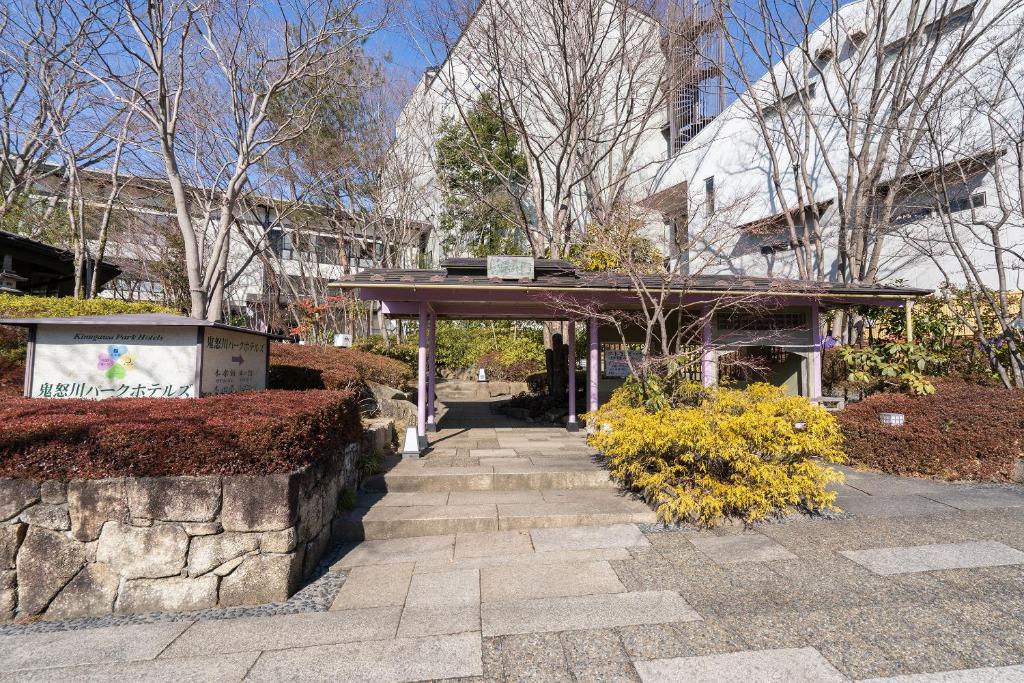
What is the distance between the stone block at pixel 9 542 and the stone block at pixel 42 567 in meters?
0.04

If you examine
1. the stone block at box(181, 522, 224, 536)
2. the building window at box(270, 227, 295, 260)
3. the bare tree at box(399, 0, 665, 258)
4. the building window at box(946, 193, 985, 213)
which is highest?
the bare tree at box(399, 0, 665, 258)

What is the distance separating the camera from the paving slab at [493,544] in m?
3.87

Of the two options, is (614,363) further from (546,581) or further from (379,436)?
(546,581)

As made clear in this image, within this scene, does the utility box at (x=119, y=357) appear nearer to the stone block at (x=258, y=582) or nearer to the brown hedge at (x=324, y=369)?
the stone block at (x=258, y=582)

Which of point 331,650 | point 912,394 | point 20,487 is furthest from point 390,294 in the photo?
point 912,394

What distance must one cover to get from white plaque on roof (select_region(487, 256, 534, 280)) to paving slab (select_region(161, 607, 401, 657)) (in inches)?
186

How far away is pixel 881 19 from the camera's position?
10.2m

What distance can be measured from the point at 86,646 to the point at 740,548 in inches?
173

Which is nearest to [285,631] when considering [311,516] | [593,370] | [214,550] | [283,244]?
[214,550]

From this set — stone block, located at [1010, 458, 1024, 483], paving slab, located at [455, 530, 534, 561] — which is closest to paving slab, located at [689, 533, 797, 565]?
paving slab, located at [455, 530, 534, 561]

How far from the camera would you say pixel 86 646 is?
2744 mm

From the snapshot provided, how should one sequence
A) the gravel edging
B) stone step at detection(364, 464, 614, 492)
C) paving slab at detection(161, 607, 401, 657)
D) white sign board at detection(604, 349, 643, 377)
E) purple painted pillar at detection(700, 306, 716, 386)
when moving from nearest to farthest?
paving slab at detection(161, 607, 401, 657), the gravel edging, stone step at detection(364, 464, 614, 492), purple painted pillar at detection(700, 306, 716, 386), white sign board at detection(604, 349, 643, 377)

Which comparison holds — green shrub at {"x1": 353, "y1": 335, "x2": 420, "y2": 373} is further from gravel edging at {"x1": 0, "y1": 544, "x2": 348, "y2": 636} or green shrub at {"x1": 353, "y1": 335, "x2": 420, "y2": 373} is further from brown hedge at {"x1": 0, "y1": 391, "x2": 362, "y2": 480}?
gravel edging at {"x1": 0, "y1": 544, "x2": 348, "y2": 636}

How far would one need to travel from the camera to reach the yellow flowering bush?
4355 mm
